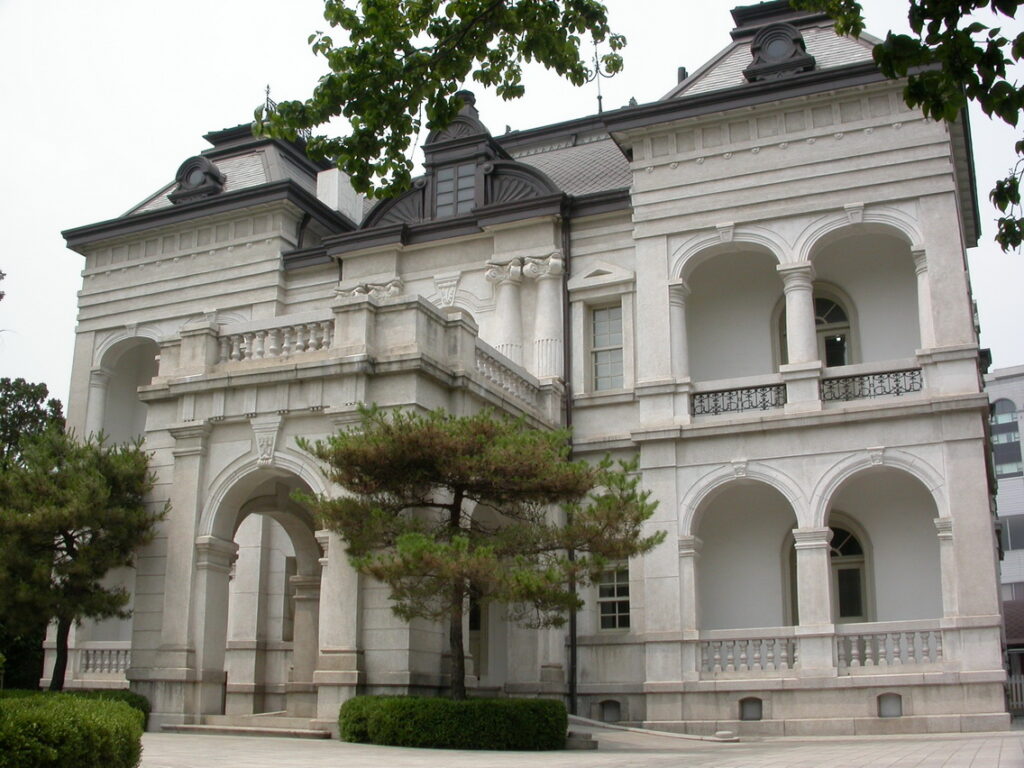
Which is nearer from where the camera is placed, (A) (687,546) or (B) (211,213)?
(A) (687,546)

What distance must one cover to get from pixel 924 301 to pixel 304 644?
1209cm

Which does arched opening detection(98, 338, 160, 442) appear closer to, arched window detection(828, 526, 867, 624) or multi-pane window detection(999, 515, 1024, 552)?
arched window detection(828, 526, 867, 624)

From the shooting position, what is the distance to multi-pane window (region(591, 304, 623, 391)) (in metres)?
22.9

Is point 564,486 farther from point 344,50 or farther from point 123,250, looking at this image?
point 123,250

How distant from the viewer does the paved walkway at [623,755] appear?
36.5ft

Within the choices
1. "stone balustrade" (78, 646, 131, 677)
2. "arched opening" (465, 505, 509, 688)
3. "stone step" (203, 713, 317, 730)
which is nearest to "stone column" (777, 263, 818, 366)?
"arched opening" (465, 505, 509, 688)

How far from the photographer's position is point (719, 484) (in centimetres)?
2047

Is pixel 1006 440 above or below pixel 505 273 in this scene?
above

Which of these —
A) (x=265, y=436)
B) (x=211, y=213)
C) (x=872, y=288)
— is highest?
(x=211, y=213)

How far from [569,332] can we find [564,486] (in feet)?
28.1

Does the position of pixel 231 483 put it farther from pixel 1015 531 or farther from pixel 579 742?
pixel 1015 531

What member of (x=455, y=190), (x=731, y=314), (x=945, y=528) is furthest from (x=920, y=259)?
(x=455, y=190)

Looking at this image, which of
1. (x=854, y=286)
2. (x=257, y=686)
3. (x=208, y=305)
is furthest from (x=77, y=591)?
(x=854, y=286)

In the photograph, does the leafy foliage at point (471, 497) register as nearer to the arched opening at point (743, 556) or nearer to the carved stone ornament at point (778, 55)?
the arched opening at point (743, 556)
